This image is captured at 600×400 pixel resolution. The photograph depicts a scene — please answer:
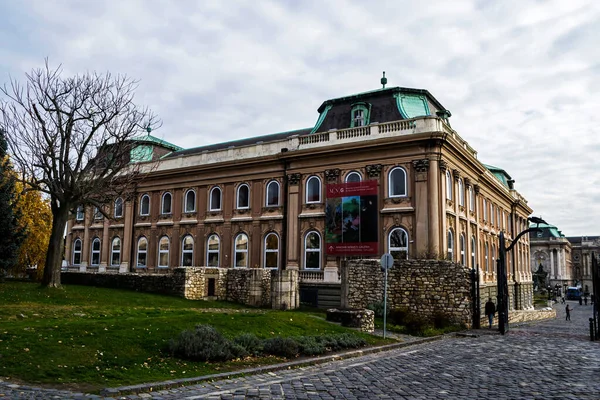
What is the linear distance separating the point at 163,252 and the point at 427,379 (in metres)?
33.2

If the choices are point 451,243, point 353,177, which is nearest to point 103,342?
point 353,177

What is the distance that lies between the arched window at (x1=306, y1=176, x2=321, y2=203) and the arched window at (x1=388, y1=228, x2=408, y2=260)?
19.3 ft

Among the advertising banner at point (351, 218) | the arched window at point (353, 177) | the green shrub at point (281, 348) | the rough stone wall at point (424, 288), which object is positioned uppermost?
the arched window at point (353, 177)

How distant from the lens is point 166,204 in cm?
4209

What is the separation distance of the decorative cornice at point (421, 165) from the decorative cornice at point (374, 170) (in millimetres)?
2244

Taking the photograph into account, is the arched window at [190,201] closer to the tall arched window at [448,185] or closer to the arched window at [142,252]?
the arched window at [142,252]

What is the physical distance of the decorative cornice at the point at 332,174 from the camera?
3334 cm

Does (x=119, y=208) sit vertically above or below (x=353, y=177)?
below

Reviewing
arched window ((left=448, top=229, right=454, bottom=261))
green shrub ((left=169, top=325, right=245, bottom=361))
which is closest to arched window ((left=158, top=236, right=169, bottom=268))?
arched window ((left=448, top=229, right=454, bottom=261))

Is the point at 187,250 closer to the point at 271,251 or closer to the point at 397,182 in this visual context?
the point at 271,251

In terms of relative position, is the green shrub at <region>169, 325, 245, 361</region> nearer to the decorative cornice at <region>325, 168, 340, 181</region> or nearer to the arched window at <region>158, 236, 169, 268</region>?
the decorative cornice at <region>325, 168, 340, 181</region>

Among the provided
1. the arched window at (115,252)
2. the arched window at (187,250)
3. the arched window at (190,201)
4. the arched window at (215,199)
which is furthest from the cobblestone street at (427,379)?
the arched window at (115,252)

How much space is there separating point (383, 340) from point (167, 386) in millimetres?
9869

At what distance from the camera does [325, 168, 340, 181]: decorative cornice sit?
109ft
